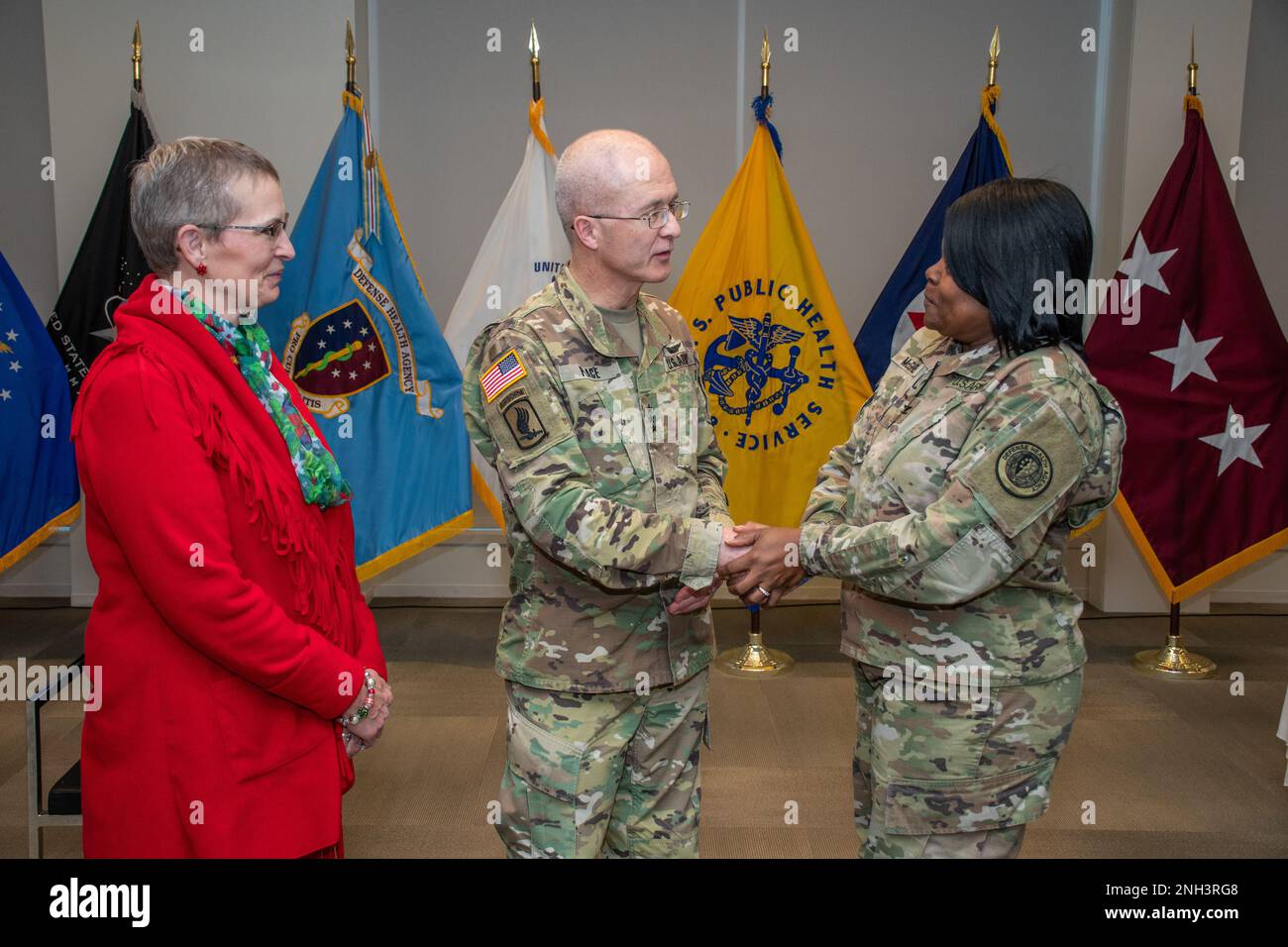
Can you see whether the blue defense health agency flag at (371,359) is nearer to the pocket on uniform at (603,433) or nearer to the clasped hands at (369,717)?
the pocket on uniform at (603,433)

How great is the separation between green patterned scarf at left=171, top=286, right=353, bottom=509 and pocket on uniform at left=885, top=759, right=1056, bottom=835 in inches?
38.8

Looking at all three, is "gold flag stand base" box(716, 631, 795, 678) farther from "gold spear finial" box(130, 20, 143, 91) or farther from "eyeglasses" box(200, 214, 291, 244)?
"gold spear finial" box(130, 20, 143, 91)

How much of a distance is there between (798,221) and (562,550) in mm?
2720

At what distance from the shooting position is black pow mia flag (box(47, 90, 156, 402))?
414cm

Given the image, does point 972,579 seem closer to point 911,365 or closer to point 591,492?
point 911,365

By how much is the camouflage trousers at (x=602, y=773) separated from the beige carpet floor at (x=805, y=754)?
3.20 ft

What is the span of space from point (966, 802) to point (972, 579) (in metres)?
0.36

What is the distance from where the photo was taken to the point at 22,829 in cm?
284

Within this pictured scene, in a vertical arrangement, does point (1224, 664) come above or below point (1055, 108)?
below

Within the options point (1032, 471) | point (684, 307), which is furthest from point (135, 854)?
point (684, 307)

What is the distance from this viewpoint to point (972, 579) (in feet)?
5.40

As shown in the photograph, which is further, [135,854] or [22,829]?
[22,829]

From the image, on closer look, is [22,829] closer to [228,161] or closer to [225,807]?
[225,807]

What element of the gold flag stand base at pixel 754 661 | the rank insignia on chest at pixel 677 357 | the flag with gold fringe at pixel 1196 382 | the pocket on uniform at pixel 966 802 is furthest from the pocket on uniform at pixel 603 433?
the flag with gold fringe at pixel 1196 382
